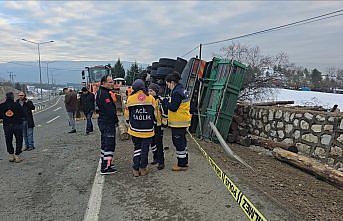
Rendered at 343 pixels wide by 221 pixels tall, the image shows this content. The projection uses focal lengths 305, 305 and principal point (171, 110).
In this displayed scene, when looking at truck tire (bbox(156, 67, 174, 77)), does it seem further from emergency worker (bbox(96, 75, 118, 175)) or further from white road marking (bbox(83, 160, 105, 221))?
white road marking (bbox(83, 160, 105, 221))

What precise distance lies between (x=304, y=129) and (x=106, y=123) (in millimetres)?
5626

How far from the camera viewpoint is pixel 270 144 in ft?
30.3

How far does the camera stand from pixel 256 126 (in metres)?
11.0

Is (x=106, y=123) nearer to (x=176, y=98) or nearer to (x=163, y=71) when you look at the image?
(x=176, y=98)

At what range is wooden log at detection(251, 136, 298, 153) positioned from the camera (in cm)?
825

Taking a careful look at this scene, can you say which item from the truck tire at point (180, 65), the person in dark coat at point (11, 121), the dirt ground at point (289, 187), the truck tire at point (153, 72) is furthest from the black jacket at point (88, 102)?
the dirt ground at point (289, 187)

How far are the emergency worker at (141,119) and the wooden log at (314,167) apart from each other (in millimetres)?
3384

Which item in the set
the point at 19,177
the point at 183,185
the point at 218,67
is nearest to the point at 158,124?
the point at 183,185

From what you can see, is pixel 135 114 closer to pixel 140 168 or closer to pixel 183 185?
pixel 140 168

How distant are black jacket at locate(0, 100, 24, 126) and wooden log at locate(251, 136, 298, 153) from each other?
6.93m

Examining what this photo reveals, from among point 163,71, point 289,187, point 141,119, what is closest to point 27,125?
point 141,119

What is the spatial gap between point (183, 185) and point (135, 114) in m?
1.48

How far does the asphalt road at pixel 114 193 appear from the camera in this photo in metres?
3.94

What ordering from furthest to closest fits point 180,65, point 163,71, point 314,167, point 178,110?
point 180,65
point 163,71
point 314,167
point 178,110
